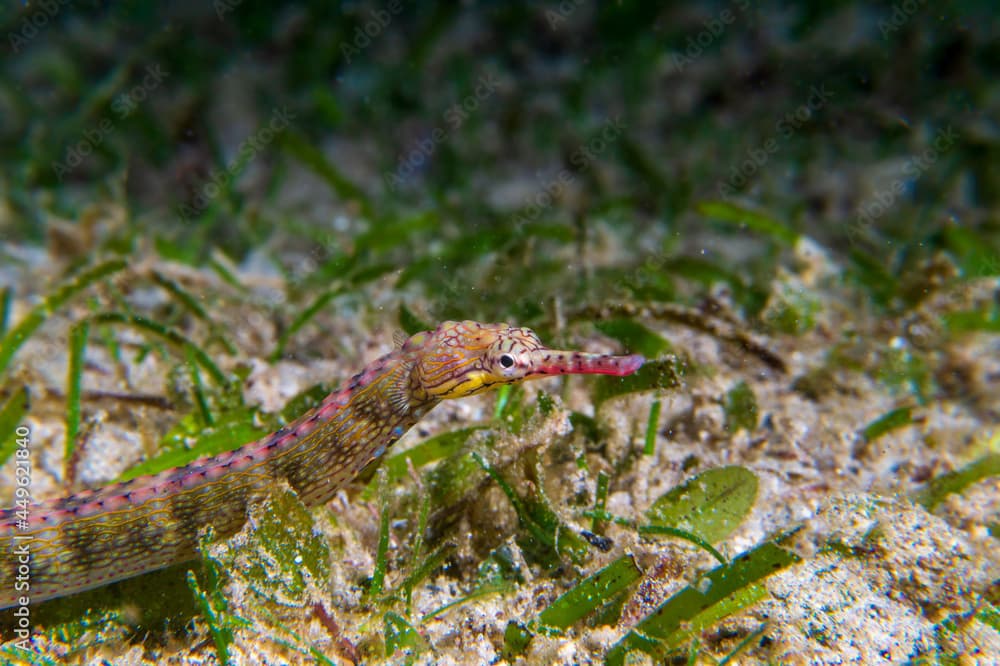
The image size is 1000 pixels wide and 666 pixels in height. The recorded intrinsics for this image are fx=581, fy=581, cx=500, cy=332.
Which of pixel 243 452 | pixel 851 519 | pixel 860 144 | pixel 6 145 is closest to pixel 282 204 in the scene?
pixel 6 145

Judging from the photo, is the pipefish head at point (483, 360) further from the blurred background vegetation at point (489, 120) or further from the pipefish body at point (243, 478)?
the blurred background vegetation at point (489, 120)

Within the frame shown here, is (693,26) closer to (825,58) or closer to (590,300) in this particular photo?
(825,58)

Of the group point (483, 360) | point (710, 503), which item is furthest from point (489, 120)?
point (710, 503)

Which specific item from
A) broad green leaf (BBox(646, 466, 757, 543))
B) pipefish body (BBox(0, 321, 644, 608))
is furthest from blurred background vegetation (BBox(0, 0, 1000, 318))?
pipefish body (BBox(0, 321, 644, 608))

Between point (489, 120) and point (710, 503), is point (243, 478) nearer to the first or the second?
point (710, 503)

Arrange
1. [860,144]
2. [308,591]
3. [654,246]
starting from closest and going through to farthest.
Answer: [308,591] < [654,246] < [860,144]

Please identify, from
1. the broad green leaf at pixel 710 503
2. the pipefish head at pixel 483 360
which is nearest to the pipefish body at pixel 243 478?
the pipefish head at pixel 483 360

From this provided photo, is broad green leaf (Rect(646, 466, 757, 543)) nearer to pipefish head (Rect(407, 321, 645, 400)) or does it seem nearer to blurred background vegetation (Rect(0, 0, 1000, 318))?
pipefish head (Rect(407, 321, 645, 400))
